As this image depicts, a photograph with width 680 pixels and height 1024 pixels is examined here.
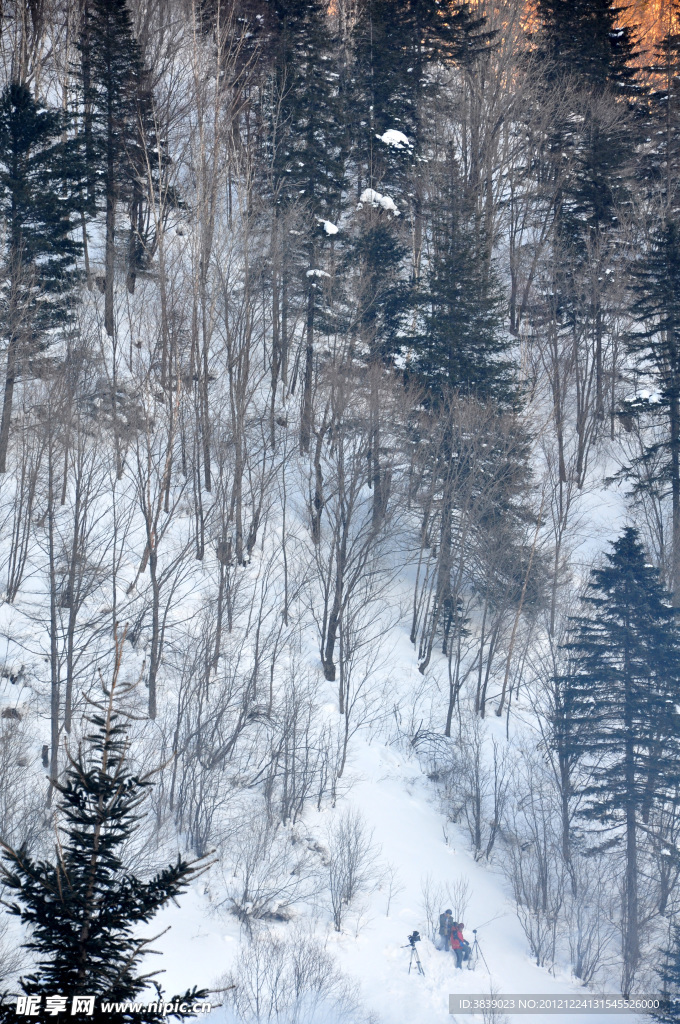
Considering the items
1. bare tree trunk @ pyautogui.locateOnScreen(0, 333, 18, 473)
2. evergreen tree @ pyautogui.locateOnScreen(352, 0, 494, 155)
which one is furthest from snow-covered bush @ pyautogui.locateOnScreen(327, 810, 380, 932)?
evergreen tree @ pyautogui.locateOnScreen(352, 0, 494, 155)

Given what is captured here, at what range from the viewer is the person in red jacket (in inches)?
529

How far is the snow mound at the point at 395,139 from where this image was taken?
27.1 metres

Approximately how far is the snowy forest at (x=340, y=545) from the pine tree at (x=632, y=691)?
0.27 ft

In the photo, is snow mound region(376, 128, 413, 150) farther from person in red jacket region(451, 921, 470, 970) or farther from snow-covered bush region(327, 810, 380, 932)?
person in red jacket region(451, 921, 470, 970)

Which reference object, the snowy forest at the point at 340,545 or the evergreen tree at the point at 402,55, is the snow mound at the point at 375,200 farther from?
the evergreen tree at the point at 402,55

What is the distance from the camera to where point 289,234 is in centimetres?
2391

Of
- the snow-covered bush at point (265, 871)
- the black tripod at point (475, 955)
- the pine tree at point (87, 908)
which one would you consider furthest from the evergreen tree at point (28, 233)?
the pine tree at point (87, 908)

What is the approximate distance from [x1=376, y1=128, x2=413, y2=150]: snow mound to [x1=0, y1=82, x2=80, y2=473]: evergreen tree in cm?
1236

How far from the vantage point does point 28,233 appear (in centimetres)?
1888

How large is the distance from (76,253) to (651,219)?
73.4 ft

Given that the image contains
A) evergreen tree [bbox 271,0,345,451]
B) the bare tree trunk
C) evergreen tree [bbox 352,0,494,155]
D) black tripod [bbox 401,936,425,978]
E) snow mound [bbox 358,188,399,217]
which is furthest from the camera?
evergreen tree [bbox 352,0,494,155]

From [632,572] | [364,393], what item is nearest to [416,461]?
[364,393]

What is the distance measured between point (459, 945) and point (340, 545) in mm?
9609

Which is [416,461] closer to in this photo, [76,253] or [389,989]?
[76,253]
